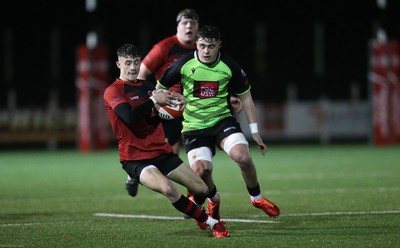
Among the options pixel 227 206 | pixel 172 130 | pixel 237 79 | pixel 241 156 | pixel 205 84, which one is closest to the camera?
pixel 241 156

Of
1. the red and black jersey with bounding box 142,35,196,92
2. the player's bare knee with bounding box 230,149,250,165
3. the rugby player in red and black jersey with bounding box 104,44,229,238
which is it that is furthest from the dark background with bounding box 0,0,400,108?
the rugby player in red and black jersey with bounding box 104,44,229,238

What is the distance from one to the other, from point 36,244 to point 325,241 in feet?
8.17

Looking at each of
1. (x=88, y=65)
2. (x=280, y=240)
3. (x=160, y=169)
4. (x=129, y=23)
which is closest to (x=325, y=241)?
(x=280, y=240)

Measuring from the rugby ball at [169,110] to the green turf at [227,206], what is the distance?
43.3 inches

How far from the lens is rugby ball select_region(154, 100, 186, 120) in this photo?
26.8ft

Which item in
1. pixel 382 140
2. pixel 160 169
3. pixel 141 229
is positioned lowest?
pixel 382 140

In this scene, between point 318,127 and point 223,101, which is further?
point 318,127

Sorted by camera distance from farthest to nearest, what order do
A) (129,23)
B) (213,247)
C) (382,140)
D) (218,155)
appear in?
(129,23)
(382,140)
(218,155)
(213,247)

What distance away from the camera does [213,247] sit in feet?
24.5

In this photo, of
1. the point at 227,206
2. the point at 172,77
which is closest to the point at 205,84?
the point at 172,77

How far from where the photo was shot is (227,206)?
1113 cm

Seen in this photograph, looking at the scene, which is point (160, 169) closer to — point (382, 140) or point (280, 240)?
point (280, 240)

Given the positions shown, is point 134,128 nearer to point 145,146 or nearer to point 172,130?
point 145,146

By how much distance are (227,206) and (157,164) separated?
9.45 ft
